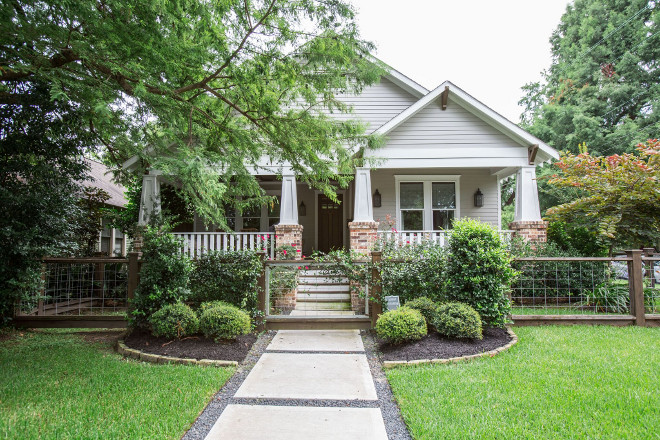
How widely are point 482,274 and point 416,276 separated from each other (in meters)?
1.03

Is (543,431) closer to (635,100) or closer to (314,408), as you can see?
(314,408)

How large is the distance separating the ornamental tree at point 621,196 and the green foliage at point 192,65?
5.38 meters

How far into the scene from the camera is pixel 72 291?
881 centimetres

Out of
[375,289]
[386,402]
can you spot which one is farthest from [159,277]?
[386,402]

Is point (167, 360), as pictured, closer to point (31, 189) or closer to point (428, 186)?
point (31, 189)

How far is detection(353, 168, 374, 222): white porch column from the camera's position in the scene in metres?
8.53

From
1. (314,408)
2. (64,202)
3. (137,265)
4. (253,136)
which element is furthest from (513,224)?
(64,202)

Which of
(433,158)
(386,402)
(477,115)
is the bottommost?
(386,402)

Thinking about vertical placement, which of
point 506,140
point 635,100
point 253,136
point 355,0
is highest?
point 635,100

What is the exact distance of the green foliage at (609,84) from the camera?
17.0 metres

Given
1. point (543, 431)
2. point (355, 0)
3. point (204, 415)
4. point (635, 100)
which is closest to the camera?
point (543, 431)

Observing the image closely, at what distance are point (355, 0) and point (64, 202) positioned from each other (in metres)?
5.91

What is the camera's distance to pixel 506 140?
891 centimetres

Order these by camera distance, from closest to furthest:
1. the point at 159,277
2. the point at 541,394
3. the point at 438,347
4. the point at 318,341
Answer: the point at 541,394
the point at 438,347
the point at 159,277
the point at 318,341
